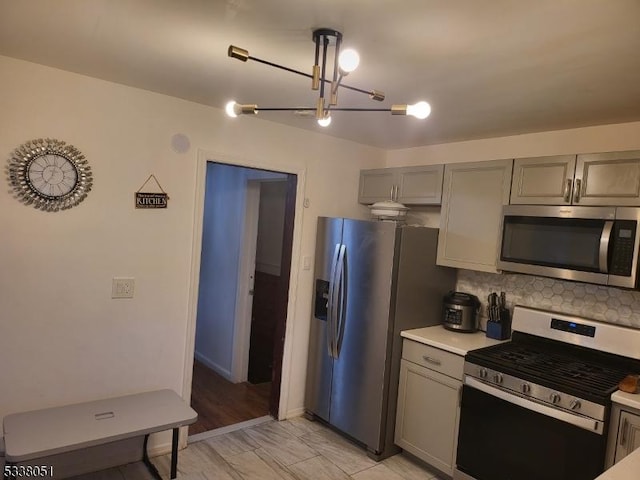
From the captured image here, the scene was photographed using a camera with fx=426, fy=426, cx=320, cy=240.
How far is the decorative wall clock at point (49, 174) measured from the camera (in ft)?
7.22

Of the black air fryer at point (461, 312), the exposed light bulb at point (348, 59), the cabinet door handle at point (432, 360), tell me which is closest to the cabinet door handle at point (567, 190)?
the black air fryer at point (461, 312)

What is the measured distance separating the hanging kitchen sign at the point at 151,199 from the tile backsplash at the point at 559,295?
2.22 meters

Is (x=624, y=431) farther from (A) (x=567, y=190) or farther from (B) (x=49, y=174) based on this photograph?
(B) (x=49, y=174)

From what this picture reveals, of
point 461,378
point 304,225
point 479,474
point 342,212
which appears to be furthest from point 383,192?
point 479,474

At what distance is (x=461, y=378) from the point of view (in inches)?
102

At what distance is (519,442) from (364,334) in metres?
1.12

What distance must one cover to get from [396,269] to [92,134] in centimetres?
202

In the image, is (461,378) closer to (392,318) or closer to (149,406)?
(392,318)

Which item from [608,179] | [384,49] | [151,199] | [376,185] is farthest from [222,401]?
[608,179]

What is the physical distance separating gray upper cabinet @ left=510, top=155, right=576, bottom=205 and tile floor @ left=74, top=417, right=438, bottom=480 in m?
1.88

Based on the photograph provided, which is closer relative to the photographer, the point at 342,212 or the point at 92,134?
the point at 92,134

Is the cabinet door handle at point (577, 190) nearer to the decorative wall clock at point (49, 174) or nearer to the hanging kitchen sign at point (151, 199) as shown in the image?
the hanging kitchen sign at point (151, 199)

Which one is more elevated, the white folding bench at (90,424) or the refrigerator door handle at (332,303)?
the refrigerator door handle at (332,303)

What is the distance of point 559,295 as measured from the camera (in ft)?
9.01
